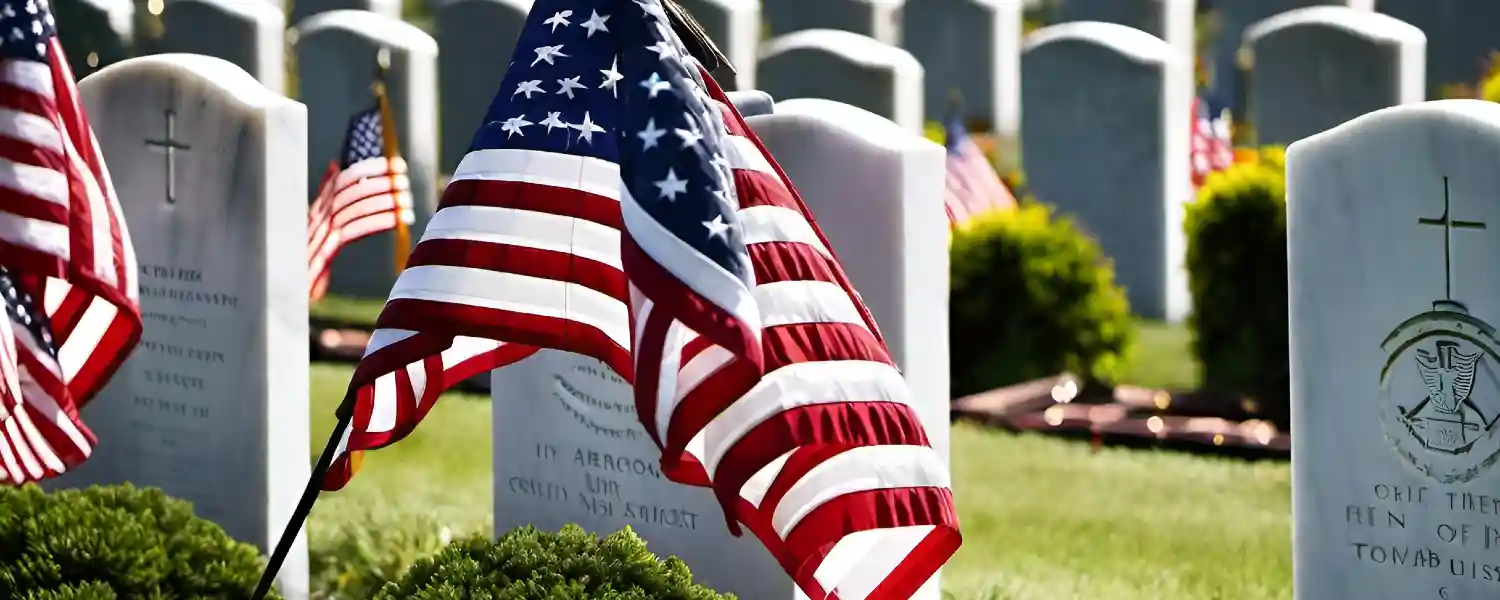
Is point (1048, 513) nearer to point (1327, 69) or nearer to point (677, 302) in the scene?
point (677, 302)

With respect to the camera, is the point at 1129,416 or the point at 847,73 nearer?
the point at 1129,416

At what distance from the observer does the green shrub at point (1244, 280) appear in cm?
1016

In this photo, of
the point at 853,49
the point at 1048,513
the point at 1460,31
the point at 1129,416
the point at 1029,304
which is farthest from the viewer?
the point at 1460,31

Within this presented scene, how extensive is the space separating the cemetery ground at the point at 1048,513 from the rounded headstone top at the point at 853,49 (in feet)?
12.3

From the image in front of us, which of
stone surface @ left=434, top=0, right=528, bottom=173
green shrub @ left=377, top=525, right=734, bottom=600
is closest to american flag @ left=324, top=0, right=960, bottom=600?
green shrub @ left=377, top=525, right=734, bottom=600

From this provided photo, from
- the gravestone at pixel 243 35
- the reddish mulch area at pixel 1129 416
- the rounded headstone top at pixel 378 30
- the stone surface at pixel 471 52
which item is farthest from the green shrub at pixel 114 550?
the stone surface at pixel 471 52

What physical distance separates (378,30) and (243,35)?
3.55 ft

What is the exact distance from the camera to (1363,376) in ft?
17.7

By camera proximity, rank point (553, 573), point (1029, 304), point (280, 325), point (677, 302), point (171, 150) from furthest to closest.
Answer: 1. point (1029, 304)
2. point (171, 150)
3. point (280, 325)
4. point (553, 573)
5. point (677, 302)

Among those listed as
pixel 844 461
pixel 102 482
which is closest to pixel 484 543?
pixel 844 461

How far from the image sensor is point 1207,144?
13.5 m

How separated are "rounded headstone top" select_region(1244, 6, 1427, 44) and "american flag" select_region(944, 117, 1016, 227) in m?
1.94

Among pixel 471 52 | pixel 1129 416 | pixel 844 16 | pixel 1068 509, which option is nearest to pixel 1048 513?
pixel 1068 509

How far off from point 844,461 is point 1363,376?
1.47 metres
